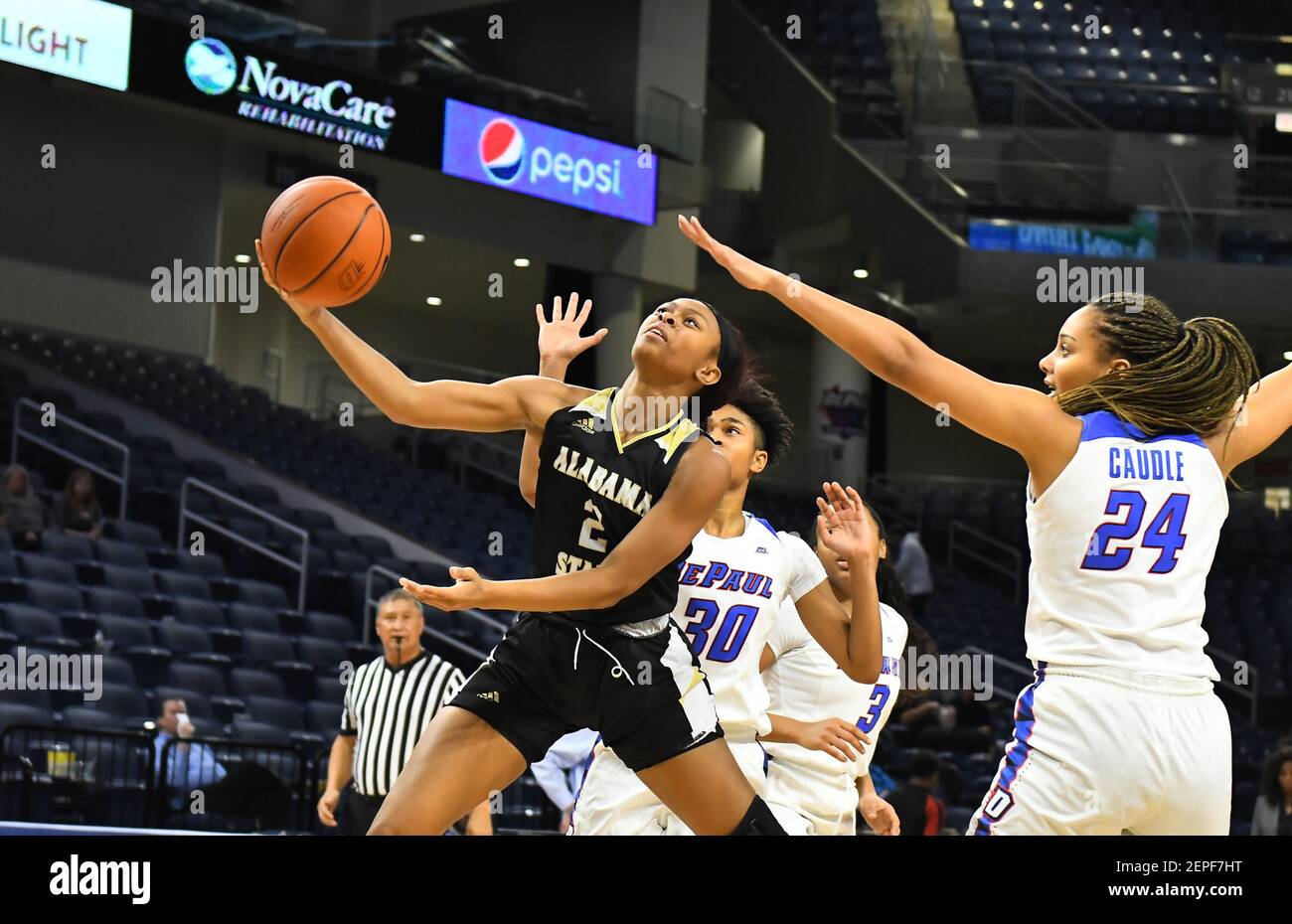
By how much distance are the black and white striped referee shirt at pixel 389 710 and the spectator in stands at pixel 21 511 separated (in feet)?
16.4

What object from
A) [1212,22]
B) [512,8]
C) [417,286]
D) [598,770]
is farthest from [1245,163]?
[598,770]

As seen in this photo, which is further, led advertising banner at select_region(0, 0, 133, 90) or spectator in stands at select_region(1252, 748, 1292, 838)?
led advertising banner at select_region(0, 0, 133, 90)

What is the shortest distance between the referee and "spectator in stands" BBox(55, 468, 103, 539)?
17.5ft

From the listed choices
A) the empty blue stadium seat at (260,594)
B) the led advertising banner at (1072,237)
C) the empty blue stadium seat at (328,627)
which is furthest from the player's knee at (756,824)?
the led advertising banner at (1072,237)

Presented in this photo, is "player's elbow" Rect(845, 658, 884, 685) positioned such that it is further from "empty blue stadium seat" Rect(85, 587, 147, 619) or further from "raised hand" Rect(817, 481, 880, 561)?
"empty blue stadium seat" Rect(85, 587, 147, 619)

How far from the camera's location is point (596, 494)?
3986mm

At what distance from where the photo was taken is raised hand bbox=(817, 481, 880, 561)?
4.04 meters

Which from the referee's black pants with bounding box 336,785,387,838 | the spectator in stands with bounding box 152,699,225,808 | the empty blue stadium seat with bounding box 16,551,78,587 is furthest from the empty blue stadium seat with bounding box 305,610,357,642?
the referee's black pants with bounding box 336,785,387,838

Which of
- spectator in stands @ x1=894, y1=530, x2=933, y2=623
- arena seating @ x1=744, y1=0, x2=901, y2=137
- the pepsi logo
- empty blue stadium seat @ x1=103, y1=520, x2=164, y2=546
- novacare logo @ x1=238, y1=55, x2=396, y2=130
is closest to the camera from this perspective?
empty blue stadium seat @ x1=103, y1=520, x2=164, y2=546

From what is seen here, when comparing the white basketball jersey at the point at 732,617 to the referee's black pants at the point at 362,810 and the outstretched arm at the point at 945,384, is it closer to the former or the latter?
the outstretched arm at the point at 945,384

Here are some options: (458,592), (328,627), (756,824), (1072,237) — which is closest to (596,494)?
(458,592)

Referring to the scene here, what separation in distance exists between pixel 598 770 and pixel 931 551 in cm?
1579

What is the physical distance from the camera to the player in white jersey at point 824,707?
5164 millimetres
